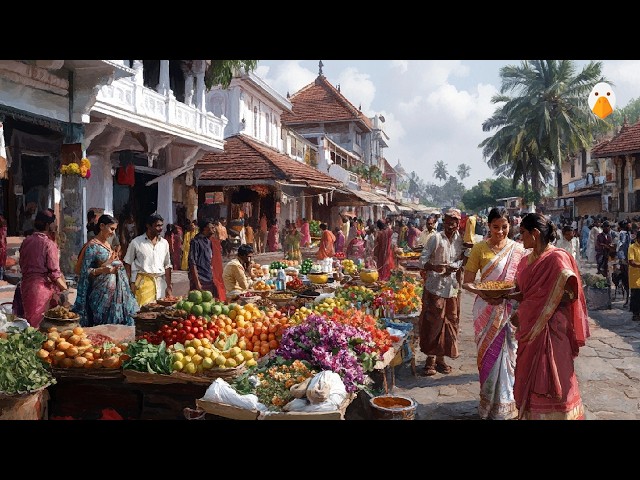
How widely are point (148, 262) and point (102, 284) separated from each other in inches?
30.0

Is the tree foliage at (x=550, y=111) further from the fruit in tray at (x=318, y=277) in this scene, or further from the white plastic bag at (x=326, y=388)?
the white plastic bag at (x=326, y=388)

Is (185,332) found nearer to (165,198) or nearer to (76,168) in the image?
(76,168)

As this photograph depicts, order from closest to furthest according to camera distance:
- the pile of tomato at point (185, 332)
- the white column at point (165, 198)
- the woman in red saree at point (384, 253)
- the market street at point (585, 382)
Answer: the pile of tomato at point (185, 332) → the market street at point (585, 382) → the woman in red saree at point (384, 253) → the white column at point (165, 198)

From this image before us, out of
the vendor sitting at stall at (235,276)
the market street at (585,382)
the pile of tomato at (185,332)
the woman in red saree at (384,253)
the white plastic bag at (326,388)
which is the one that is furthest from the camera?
the woman in red saree at (384,253)

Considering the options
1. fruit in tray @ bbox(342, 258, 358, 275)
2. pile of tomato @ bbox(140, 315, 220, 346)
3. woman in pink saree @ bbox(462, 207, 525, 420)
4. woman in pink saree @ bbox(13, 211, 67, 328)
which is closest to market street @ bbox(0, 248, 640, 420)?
woman in pink saree @ bbox(462, 207, 525, 420)

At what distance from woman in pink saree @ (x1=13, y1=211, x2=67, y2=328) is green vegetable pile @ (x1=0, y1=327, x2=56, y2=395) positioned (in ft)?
4.36

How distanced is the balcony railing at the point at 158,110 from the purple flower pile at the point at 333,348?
Answer: 24.1 feet

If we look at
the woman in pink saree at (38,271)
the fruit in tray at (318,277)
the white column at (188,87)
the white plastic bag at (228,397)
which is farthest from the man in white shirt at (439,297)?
the white column at (188,87)

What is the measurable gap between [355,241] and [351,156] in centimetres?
1725

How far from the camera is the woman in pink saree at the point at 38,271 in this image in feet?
17.9

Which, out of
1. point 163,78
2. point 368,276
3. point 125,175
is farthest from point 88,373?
point 163,78

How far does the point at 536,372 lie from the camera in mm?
3984

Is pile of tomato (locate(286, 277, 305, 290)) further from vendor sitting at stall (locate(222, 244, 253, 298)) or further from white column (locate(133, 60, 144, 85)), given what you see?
white column (locate(133, 60, 144, 85))
